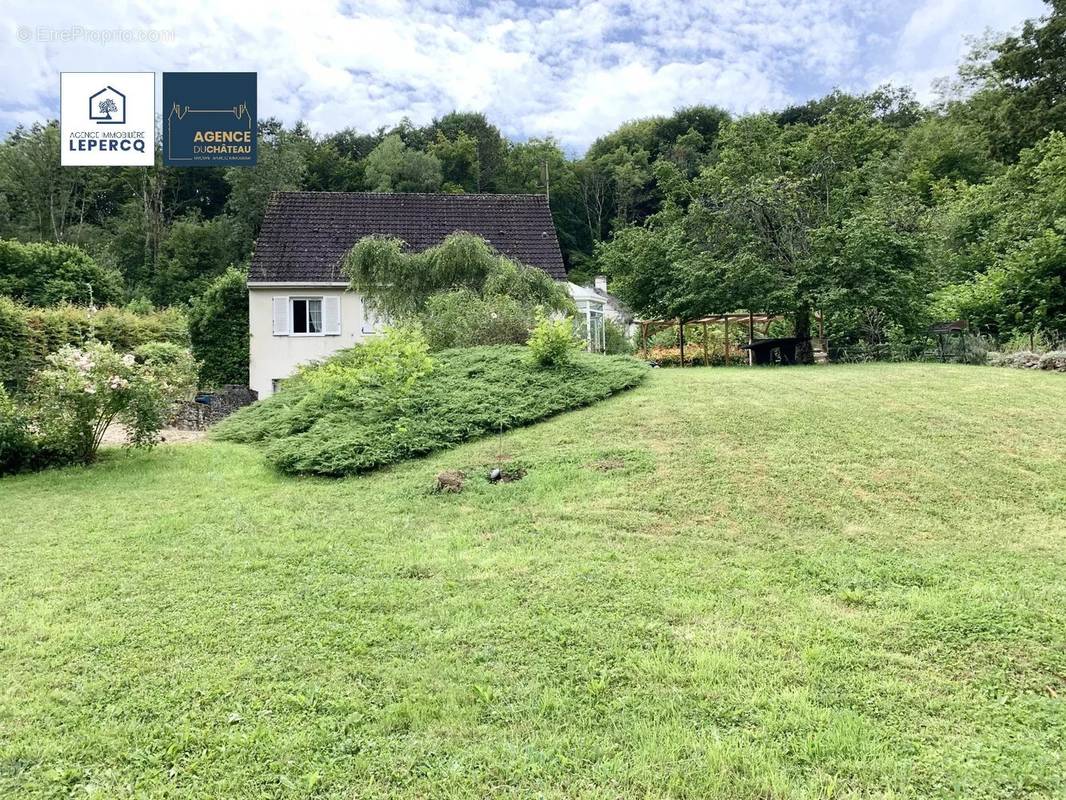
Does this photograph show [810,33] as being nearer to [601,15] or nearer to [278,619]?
[601,15]

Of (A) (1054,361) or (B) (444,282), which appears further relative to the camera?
(B) (444,282)

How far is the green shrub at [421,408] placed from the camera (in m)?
7.60

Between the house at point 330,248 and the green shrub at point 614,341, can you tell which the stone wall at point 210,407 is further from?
the green shrub at point 614,341

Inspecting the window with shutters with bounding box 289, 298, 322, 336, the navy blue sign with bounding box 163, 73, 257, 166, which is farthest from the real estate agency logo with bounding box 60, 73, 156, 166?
the window with shutters with bounding box 289, 298, 322, 336

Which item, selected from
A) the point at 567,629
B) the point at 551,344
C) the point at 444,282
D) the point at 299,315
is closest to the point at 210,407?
the point at 299,315

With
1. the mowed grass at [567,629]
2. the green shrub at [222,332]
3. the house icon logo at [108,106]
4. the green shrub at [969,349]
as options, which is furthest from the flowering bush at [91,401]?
the green shrub at [969,349]

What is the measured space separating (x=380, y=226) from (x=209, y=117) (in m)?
6.46

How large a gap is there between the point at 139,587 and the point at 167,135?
16.1 meters

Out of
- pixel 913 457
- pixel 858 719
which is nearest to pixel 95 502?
pixel 858 719

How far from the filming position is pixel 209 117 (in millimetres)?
15945

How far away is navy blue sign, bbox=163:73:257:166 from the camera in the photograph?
14.2 meters

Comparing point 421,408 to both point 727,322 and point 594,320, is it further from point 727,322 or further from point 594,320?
point 727,322

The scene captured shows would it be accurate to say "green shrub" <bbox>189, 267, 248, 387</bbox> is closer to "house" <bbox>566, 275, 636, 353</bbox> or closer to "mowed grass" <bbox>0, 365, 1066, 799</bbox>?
"house" <bbox>566, 275, 636, 353</bbox>

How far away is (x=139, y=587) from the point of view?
4.14 m
